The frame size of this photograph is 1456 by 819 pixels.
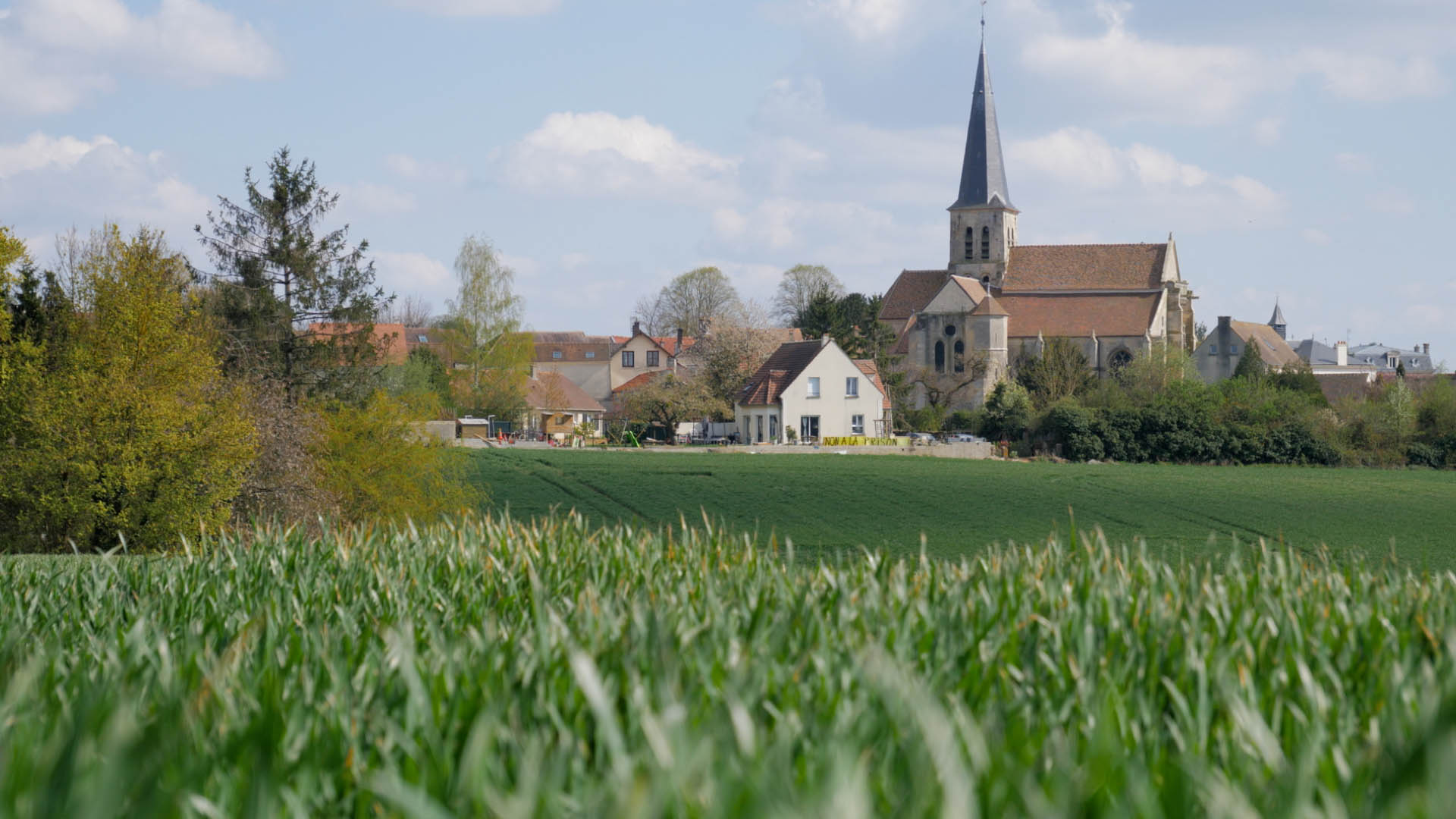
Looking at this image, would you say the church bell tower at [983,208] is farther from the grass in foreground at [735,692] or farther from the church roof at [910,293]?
the grass in foreground at [735,692]

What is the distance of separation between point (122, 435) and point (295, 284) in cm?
1630

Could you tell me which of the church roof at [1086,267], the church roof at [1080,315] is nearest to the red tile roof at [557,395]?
the church roof at [1080,315]

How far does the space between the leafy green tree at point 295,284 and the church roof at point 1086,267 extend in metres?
69.9

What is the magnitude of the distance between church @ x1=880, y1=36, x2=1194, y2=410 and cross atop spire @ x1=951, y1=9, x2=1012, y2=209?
0.28ft

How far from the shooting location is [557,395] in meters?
87.8

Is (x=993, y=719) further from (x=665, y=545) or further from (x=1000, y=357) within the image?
(x=1000, y=357)

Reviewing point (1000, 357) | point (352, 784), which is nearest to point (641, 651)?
point (352, 784)

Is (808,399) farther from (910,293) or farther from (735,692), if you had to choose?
(735,692)

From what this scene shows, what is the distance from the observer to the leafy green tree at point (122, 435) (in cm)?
2130

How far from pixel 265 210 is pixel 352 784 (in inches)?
1460

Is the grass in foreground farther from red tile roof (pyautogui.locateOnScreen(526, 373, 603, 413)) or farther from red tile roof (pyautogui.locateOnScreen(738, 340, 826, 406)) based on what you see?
red tile roof (pyautogui.locateOnScreen(526, 373, 603, 413))

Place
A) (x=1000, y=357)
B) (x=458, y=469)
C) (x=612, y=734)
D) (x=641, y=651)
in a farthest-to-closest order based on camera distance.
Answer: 1. (x=1000, y=357)
2. (x=458, y=469)
3. (x=641, y=651)
4. (x=612, y=734)

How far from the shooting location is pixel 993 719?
3.13 meters

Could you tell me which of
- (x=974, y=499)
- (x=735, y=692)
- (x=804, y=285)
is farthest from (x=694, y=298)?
(x=735, y=692)
